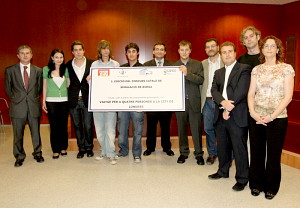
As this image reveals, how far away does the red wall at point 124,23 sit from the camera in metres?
6.95

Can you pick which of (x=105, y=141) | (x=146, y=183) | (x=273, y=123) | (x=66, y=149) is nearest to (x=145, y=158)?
(x=105, y=141)

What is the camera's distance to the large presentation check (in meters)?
3.64

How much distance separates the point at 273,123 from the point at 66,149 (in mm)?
3222

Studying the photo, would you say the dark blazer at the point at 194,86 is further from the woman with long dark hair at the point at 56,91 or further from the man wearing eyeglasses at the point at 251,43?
the woman with long dark hair at the point at 56,91

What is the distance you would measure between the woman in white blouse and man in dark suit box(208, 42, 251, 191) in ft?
0.40

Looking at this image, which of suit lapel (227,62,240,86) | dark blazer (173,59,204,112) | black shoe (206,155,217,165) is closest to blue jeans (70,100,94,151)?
dark blazer (173,59,204,112)

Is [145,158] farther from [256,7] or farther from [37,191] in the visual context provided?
[256,7]

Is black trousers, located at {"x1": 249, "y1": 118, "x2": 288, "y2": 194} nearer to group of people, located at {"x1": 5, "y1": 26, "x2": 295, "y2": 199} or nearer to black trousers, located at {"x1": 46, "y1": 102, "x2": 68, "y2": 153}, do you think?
group of people, located at {"x1": 5, "y1": 26, "x2": 295, "y2": 199}

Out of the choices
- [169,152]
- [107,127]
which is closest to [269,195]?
[169,152]

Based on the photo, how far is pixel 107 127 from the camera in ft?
13.0

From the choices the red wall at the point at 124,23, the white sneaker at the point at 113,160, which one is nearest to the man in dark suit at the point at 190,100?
the white sneaker at the point at 113,160

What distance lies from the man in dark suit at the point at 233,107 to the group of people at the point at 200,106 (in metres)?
0.01

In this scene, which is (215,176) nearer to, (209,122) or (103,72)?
(209,122)

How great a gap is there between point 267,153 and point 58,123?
9.63 ft
